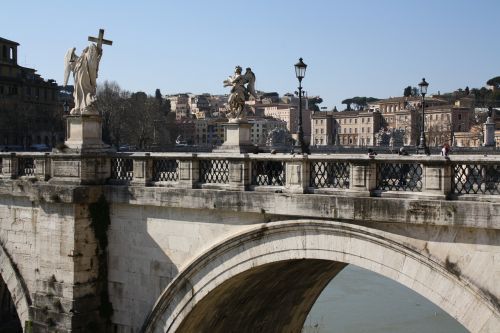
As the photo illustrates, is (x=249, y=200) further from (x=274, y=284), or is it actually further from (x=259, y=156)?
(x=274, y=284)

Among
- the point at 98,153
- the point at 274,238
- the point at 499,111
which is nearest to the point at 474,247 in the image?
the point at 274,238

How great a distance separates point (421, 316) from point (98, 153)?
627 inches

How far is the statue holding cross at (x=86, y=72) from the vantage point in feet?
41.6

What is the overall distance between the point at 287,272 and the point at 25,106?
179ft

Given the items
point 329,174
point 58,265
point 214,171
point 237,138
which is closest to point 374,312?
point 237,138

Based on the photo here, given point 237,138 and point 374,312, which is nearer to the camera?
point 237,138

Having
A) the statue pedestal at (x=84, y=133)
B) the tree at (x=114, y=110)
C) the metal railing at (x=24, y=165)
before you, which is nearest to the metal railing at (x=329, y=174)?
the statue pedestal at (x=84, y=133)

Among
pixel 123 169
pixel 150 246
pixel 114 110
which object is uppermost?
pixel 114 110

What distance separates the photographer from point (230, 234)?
10.5 meters

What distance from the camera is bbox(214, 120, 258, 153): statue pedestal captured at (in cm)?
1254

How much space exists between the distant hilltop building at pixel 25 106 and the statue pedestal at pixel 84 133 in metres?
44.3

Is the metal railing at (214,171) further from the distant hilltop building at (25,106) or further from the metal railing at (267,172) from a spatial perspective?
the distant hilltop building at (25,106)

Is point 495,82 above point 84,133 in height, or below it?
above

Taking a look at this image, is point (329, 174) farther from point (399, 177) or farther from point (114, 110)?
point (114, 110)
